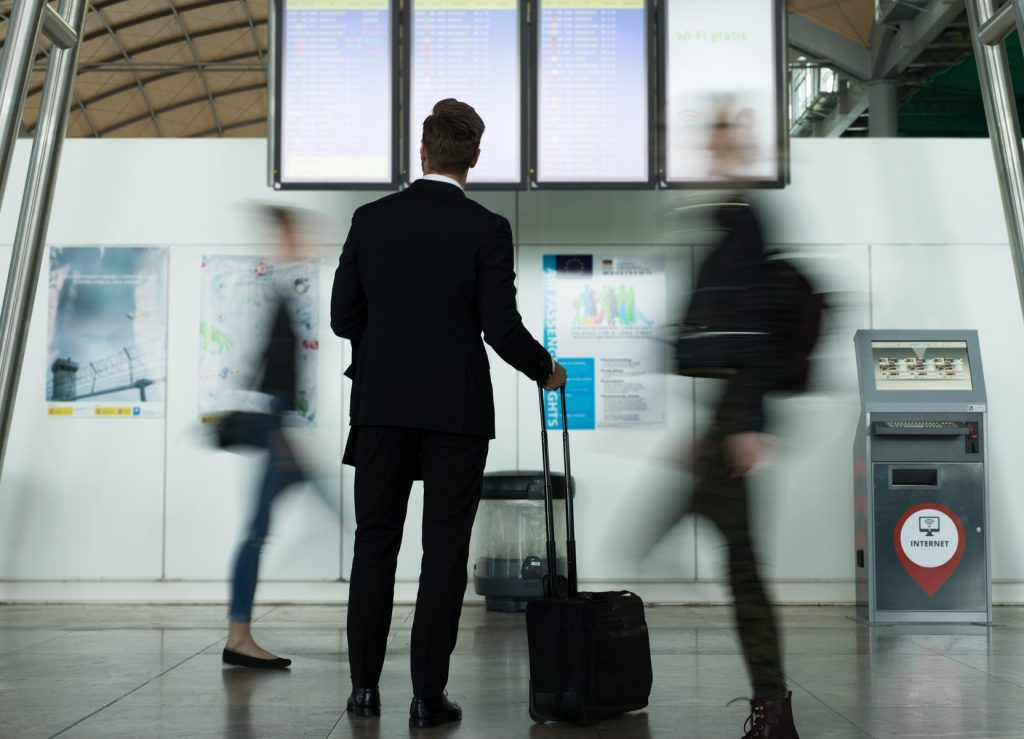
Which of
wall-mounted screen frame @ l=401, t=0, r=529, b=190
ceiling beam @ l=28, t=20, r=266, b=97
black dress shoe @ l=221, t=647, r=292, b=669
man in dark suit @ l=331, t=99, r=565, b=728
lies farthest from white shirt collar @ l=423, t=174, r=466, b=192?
ceiling beam @ l=28, t=20, r=266, b=97

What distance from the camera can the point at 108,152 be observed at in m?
7.31

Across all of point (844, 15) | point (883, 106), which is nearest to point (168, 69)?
point (844, 15)

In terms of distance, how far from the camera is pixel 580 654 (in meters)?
3.46

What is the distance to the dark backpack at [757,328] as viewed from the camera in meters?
2.96

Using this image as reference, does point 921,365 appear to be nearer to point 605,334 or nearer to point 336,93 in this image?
point 605,334

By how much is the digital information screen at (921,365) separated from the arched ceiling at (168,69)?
20348 mm

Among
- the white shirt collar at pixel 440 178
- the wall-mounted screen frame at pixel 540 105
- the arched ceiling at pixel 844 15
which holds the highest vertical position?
the arched ceiling at pixel 844 15

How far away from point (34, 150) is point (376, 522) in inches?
61.5

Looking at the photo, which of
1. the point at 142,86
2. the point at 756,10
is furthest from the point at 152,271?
the point at 142,86

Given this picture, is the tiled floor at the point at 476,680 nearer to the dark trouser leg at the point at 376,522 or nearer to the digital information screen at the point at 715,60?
the dark trouser leg at the point at 376,522

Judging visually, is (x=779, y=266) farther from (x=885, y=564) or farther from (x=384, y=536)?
(x=885, y=564)

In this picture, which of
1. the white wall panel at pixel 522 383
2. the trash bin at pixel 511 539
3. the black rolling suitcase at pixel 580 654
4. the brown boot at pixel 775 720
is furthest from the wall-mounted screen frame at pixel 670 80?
the brown boot at pixel 775 720

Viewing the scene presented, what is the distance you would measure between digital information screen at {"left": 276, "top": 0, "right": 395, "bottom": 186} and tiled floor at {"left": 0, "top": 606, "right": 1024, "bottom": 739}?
2385 millimetres

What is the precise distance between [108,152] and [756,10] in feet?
12.7
